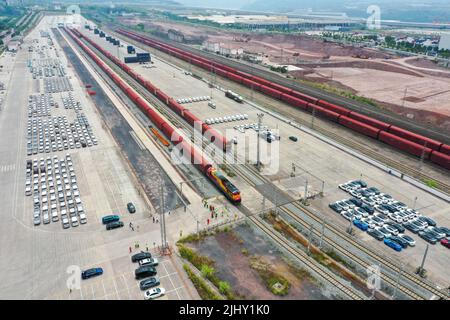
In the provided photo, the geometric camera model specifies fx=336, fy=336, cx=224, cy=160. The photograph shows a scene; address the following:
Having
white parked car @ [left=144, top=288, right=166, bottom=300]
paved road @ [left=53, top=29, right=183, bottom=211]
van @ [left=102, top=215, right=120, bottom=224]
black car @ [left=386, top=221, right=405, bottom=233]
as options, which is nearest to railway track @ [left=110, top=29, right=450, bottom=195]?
black car @ [left=386, top=221, right=405, bottom=233]

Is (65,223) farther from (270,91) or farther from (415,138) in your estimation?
(270,91)

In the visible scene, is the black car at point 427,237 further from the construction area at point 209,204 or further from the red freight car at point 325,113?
the red freight car at point 325,113

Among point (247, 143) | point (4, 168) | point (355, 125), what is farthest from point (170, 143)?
point (355, 125)

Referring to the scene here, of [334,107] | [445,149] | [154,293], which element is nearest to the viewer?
[154,293]

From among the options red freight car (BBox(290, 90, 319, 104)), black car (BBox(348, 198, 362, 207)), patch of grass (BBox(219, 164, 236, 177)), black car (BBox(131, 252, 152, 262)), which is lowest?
black car (BBox(131, 252, 152, 262))

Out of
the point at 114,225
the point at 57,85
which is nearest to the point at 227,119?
the point at 114,225

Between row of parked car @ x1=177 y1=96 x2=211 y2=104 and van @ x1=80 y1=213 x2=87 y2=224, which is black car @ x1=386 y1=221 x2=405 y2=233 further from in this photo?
row of parked car @ x1=177 y1=96 x2=211 y2=104
